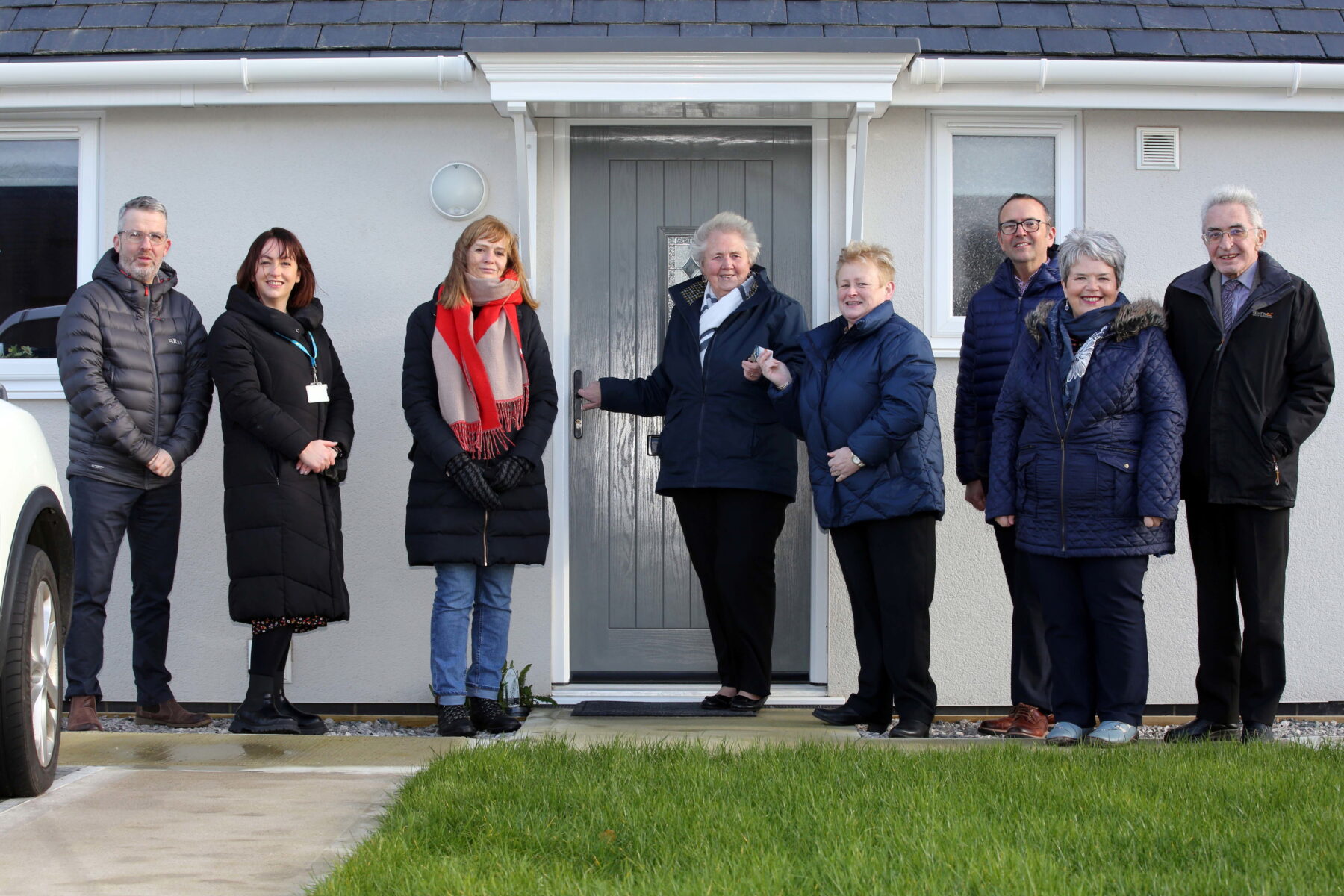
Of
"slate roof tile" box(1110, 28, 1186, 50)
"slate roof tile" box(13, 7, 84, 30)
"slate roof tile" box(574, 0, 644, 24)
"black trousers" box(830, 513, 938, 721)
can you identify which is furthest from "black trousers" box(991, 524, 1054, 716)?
"slate roof tile" box(13, 7, 84, 30)

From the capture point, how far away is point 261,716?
4.80 metres

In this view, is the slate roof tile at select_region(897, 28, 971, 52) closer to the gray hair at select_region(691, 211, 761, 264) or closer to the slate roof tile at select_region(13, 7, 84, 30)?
the gray hair at select_region(691, 211, 761, 264)

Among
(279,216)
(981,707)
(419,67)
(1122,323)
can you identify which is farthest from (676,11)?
(981,707)

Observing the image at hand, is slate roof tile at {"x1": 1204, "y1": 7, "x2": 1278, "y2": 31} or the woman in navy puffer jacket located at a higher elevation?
slate roof tile at {"x1": 1204, "y1": 7, "x2": 1278, "y2": 31}

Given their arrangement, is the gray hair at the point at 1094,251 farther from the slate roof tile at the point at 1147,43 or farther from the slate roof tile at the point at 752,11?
the slate roof tile at the point at 752,11

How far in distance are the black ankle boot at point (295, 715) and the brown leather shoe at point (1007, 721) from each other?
101 inches

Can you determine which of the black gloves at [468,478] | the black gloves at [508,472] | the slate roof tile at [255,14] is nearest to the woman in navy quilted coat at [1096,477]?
the black gloves at [508,472]

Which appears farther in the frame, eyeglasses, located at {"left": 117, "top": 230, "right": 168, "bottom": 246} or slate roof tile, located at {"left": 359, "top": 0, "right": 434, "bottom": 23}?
slate roof tile, located at {"left": 359, "top": 0, "right": 434, "bottom": 23}

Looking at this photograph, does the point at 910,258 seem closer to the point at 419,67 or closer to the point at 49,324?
the point at 419,67

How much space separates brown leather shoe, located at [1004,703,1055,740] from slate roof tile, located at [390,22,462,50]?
367 cm

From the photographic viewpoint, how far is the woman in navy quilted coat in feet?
14.0

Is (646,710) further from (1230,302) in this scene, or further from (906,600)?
(1230,302)

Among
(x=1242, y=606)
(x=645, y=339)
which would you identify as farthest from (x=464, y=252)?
(x=1242, y=606)

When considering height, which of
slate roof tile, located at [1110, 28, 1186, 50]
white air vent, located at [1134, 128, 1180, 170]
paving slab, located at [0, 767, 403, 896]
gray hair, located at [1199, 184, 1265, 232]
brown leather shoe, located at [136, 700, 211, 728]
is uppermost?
slate roof tile, located at [1110, 28, 1186, 50]
